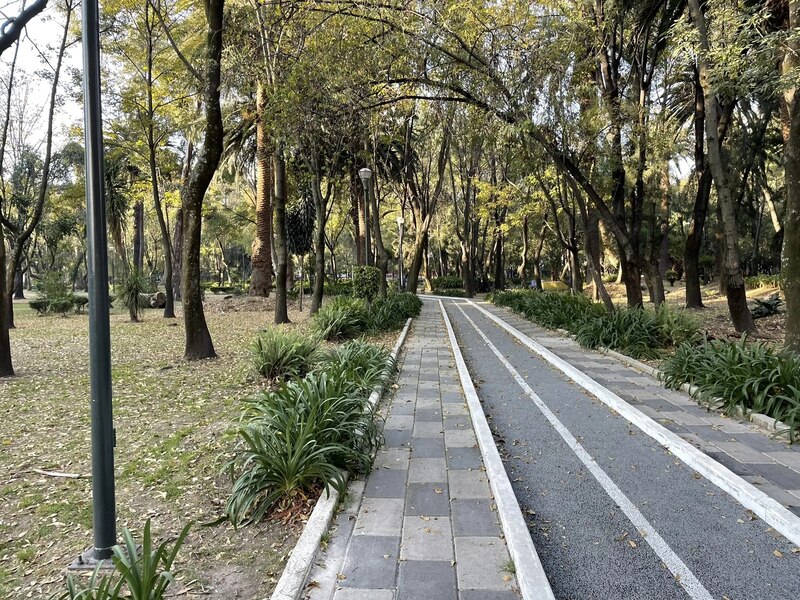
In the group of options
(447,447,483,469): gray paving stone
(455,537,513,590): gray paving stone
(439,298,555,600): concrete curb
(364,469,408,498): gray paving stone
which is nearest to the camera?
(439,298,555,600): concrete curb

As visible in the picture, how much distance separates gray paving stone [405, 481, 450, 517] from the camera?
11.4 feet

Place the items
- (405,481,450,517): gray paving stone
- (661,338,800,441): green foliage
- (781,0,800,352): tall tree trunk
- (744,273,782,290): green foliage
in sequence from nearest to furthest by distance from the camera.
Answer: (405,481,450,517): gray paving stone → (661,338,800,441): green foliage → (781,0,800,352): tall tree trunk → (744,273,782,290): green foliage

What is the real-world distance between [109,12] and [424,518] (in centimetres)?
1552

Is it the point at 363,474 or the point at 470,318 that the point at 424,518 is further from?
the point at 470,318

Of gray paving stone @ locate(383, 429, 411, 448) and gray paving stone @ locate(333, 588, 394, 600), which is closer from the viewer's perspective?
gray paving stone @ locate(333, 588, 394, 600)

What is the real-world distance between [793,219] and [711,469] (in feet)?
16.0

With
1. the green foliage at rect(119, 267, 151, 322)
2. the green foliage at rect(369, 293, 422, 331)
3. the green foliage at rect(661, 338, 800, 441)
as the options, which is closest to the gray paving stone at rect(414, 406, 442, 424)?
the green foliage at rect(661, 338, 800, 441)

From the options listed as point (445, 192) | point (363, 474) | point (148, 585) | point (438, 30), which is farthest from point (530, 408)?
point (445, 192)

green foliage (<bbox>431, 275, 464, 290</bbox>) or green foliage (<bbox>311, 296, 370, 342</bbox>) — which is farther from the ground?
green foliage (<bbox>431, 275, 464, 290</bbox>)

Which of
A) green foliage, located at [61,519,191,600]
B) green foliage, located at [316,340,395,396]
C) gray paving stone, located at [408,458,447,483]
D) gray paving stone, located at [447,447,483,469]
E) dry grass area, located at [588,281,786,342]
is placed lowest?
gray paving stone, located at [408,458,447,483]

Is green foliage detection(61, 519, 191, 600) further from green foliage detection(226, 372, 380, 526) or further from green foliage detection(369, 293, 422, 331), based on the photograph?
green foliage detection(369, 293, 422, 331)

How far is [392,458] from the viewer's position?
453 centimetres

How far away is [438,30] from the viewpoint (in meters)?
9.21

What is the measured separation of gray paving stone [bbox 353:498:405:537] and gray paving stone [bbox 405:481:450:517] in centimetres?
8
